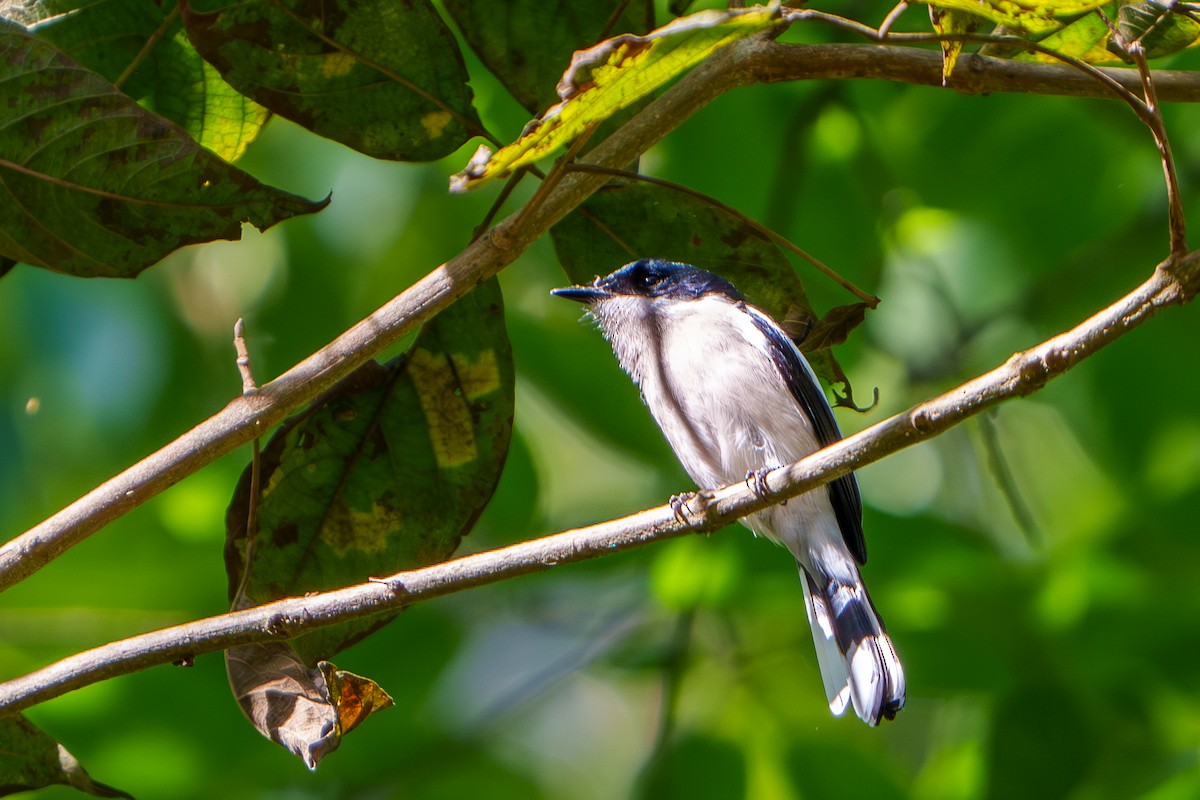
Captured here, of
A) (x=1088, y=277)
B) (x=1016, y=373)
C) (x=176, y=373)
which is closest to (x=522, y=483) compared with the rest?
(x=176, y=373)

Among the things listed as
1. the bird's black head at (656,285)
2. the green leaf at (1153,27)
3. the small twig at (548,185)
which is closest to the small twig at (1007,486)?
the bird's black head at (656,285)

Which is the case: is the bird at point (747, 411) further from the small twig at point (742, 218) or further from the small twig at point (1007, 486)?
the small twig at point (742, 218)

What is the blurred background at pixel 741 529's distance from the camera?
272cm

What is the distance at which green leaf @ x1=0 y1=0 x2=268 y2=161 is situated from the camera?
2.22 meters

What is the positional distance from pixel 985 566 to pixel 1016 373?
1534 millimetres

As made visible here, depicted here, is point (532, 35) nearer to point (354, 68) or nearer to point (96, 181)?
point (354, 68)

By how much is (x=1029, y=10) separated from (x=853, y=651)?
1541mm

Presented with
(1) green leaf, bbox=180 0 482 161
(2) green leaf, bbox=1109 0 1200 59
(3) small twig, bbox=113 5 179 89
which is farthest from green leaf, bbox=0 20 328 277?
(2) green leaf, bbox=1109 0 1200 59

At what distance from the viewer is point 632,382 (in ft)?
10.5

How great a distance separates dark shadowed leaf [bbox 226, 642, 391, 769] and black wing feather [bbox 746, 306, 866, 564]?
4.33 ft

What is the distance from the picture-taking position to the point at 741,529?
3002mm

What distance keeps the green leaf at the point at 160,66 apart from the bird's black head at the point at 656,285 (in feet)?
2.75

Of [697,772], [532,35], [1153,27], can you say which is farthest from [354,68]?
[697,772]

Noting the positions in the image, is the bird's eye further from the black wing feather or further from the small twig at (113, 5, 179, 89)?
the small twig at (113, 5, 179, 89)
